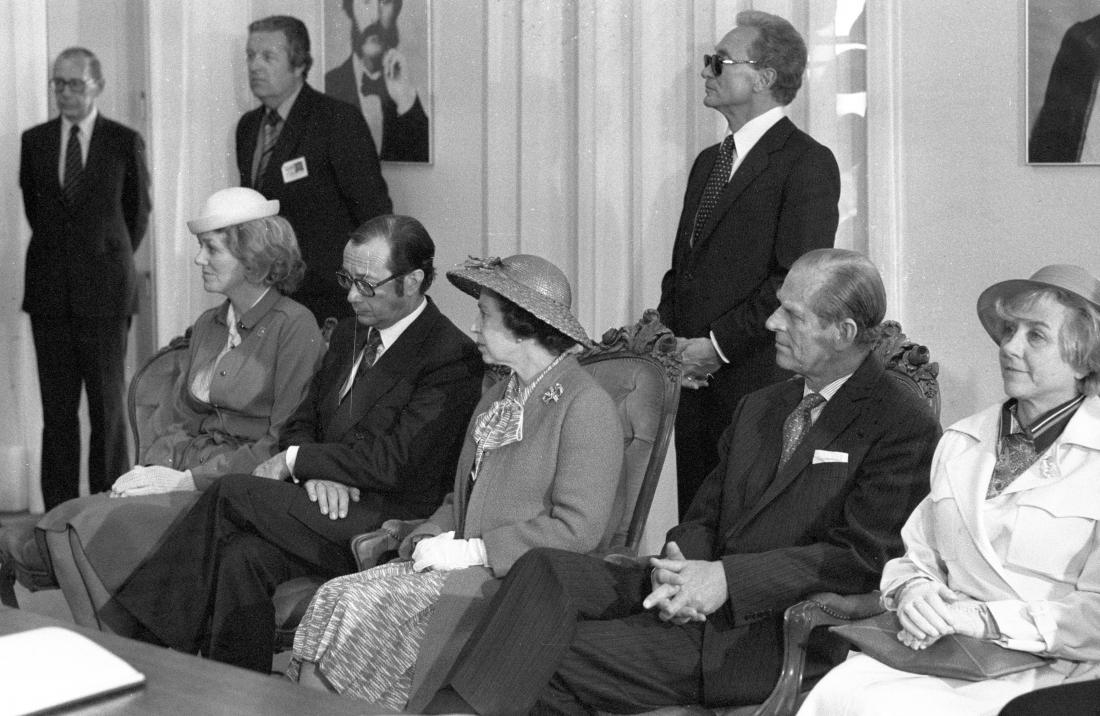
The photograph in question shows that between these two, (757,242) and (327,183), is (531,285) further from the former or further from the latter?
(327,183)

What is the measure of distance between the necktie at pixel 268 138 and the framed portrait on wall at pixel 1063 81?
10.2ft

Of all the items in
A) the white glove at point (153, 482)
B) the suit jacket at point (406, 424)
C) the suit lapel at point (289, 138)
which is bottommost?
the white glove at point (153, 482)

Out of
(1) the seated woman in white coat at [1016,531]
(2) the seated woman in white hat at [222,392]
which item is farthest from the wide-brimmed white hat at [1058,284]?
(2) the seated woman in white hat at [222,392]

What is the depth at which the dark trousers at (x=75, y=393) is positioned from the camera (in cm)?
720

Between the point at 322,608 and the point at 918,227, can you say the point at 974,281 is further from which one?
the point at 322,608

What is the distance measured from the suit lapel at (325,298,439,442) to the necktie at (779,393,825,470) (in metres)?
1.30

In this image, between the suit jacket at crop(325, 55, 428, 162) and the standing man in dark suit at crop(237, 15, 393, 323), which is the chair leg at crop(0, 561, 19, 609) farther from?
the suit jacket at crop(325, 55, 428, 162)

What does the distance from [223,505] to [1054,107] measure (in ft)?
8.96

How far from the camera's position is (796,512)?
11.3ft

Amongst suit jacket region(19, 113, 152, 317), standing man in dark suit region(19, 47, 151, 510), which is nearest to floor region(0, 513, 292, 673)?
standing man in dark suit region(19, 47, 151, 510)

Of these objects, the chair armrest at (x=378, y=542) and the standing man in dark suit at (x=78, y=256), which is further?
the standing man in dark suit at (x=78, y=256)

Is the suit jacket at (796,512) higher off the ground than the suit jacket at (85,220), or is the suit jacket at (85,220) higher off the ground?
the suit jacket at (85,220)

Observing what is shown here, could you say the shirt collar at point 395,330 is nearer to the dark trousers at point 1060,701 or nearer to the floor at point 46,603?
the floor at point 46,603

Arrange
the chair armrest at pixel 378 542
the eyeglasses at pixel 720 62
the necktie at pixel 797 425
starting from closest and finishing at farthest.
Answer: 1. the necktie at pixel 797 425
2. the chair armrest at pixel 378 542
3. the eyeglasses at pixel 720 62
